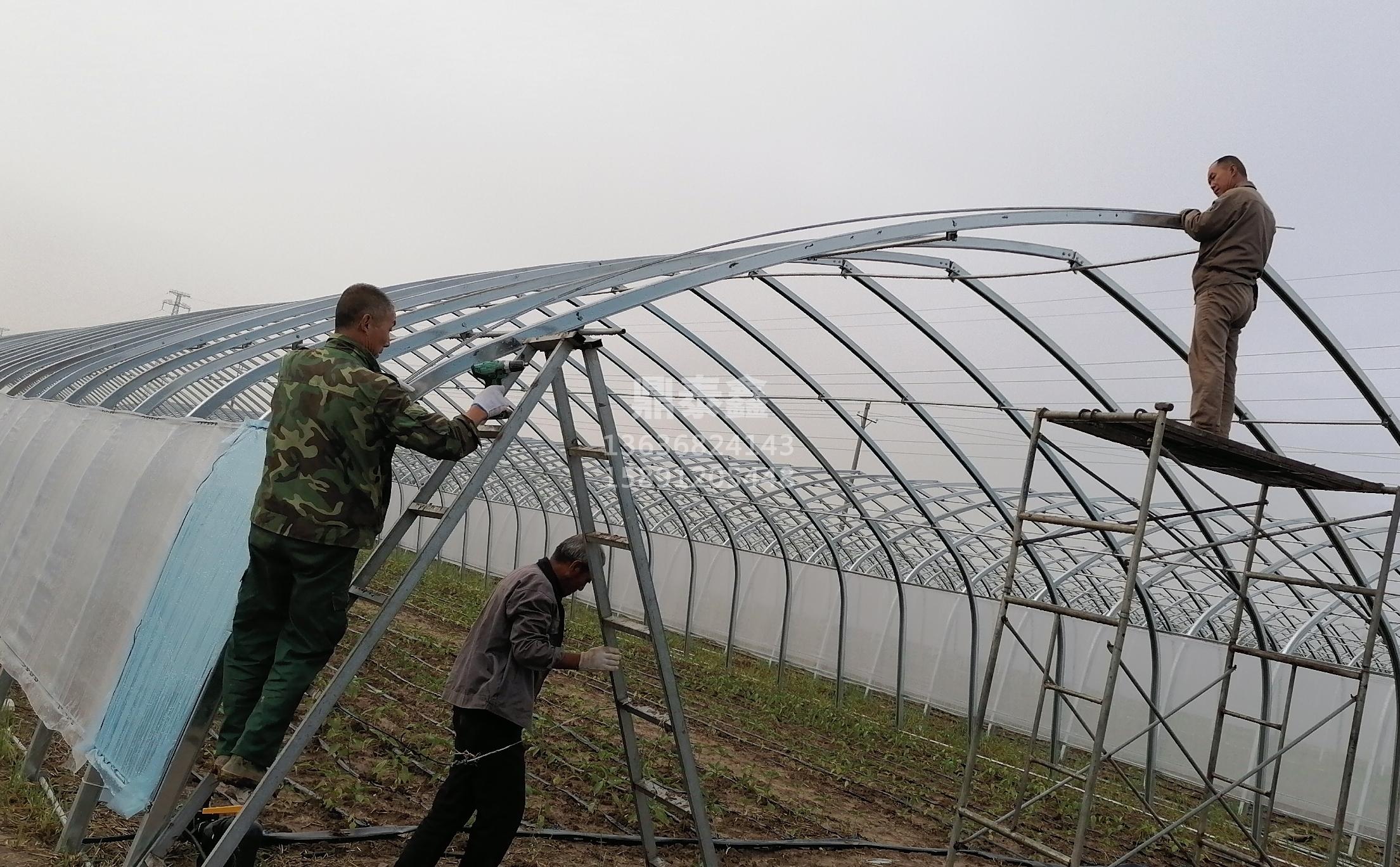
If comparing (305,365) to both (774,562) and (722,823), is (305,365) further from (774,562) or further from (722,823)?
(774,562)

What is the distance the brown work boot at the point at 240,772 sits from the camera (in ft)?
12.5

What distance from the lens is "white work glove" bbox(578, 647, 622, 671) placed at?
4.79 meters

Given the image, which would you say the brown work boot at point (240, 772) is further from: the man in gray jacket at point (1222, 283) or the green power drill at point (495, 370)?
the man in gray jacket at point (1222, 283)

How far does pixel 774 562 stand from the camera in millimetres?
17969

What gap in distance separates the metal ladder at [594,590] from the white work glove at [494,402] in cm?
5

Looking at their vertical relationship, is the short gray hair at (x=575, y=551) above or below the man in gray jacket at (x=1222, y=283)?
below

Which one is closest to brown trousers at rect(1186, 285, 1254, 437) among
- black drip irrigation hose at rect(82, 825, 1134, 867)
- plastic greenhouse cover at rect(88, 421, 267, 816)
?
black drip irrigation hose at rect(82, 825, 1134, 867)

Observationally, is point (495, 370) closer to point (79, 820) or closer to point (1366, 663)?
point (79, 820)

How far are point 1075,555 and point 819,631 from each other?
25.1 feet

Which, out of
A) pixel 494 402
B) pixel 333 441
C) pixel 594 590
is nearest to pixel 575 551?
pixel 594 590

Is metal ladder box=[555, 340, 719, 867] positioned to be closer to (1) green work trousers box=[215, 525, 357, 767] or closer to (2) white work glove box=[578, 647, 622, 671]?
(2) white work glove box=[578, 647, 622, 671]

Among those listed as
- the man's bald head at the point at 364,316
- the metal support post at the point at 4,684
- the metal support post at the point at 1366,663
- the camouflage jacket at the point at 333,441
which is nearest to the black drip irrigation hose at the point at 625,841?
the camouflage jacket at the point at 333,441

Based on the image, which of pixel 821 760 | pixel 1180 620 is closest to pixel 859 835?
pixel 821 760

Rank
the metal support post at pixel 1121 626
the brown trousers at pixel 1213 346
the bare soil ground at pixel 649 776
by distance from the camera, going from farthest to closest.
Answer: the brown trousers at pixel 1213 346 < the bare soil ground at pixel 649 776 < the metal support post at pixel 1121 626
